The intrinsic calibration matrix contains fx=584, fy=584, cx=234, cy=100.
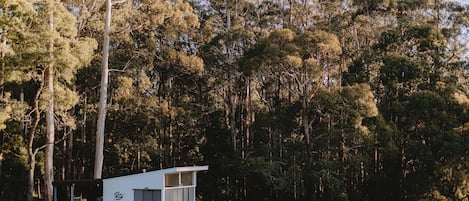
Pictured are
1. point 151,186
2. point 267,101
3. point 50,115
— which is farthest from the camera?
point 267,101

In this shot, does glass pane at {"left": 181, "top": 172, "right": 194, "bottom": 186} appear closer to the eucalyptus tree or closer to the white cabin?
the white cabin

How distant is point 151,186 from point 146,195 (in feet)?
0.88

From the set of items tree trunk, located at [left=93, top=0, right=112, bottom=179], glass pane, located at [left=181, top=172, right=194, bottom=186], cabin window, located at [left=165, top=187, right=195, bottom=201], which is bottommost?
cabin window, located at [left=165, top=187, right=195, bottom=201]

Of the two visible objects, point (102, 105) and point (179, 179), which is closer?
point (179, 179)

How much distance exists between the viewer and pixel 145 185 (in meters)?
12.6

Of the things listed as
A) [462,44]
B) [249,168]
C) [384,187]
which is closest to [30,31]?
[249,168]

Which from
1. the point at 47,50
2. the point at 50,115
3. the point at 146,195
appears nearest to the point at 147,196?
the point at 146,195

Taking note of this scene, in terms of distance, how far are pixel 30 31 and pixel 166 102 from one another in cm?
686

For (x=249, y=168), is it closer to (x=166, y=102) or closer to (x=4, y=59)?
(x=166, y=102)

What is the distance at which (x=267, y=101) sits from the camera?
22594 mm

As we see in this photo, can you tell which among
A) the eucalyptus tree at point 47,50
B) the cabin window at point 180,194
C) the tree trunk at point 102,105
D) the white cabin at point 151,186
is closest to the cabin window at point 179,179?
the white cabin at point 151,186

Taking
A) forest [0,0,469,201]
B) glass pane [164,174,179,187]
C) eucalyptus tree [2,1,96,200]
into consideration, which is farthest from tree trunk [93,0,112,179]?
glass pane [164,174,179,187]

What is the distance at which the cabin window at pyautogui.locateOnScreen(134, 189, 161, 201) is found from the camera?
12575 millimetres

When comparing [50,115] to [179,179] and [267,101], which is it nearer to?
[179,179]
